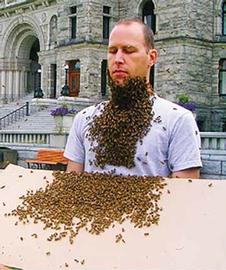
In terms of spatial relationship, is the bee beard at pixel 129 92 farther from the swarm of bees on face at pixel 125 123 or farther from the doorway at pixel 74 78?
the doorway at pixel 74 78

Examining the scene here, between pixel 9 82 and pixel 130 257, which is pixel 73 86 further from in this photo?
pixel 130 257

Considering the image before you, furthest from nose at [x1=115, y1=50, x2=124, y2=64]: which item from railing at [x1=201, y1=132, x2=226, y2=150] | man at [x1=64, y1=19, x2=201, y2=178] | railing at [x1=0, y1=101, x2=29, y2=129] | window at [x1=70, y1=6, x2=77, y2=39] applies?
window at [x1=70, y1=6, x2=77, y2=39]

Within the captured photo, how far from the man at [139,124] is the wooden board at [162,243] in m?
0.33

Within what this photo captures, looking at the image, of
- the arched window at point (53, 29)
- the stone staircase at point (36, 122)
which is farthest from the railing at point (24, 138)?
the arched window at point (53, 29)

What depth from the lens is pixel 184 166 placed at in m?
2.63

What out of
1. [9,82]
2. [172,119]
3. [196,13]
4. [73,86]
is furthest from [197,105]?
[172,119]

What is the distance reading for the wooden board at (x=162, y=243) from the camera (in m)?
2.04

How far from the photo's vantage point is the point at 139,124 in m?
2.66

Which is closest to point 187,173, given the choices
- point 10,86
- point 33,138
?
point 33,138

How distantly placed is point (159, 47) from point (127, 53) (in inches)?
1145

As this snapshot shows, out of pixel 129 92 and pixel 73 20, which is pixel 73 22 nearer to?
pixel 73 20

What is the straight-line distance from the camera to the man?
2629mm

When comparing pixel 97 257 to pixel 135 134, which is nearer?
pixel 97 257

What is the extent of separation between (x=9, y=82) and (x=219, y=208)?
41134mm
